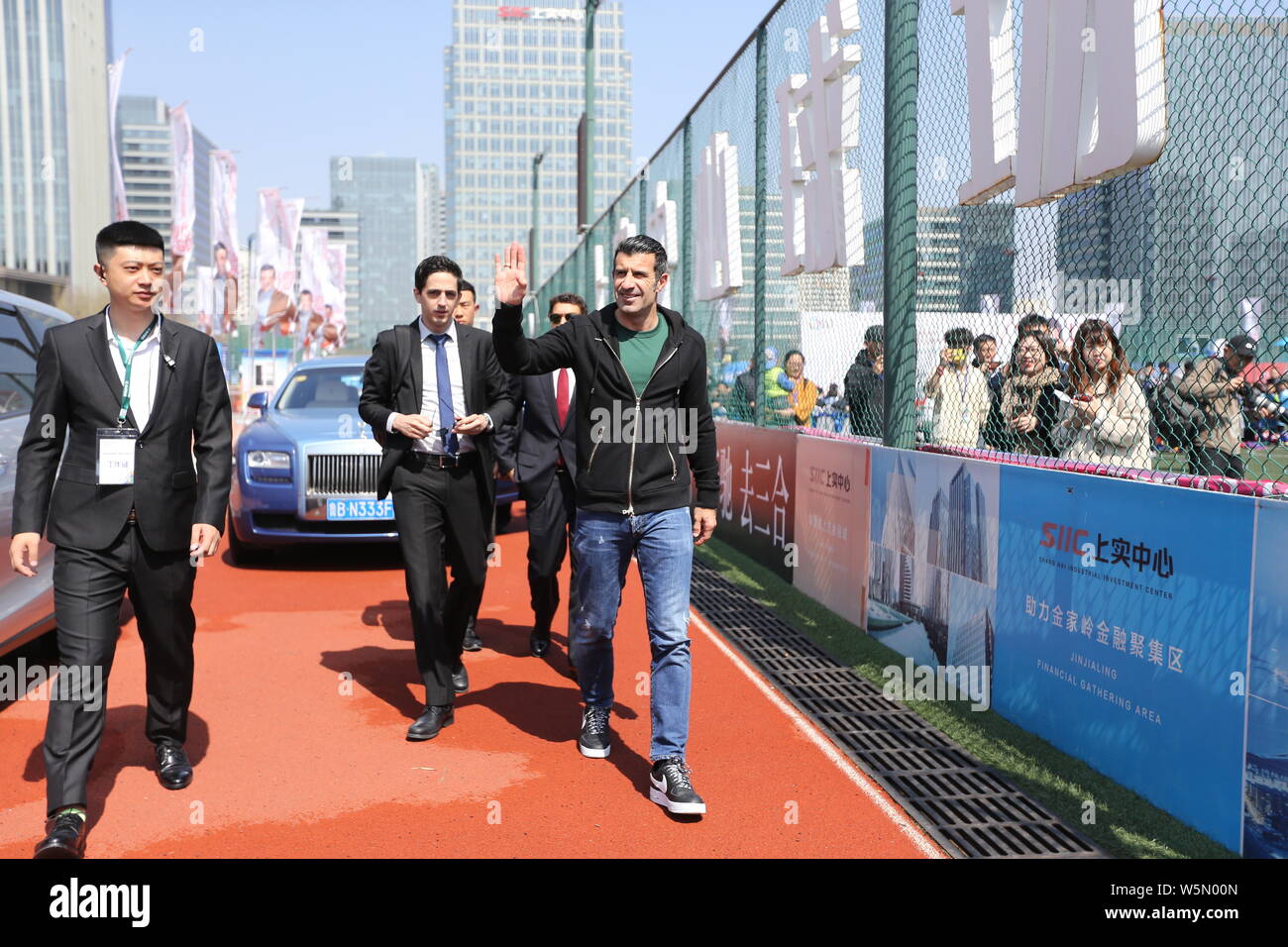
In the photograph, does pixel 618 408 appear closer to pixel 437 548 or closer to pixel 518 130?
pixel 437 548

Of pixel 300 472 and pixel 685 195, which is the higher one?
pixel 685 195

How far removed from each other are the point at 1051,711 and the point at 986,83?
9.22ft

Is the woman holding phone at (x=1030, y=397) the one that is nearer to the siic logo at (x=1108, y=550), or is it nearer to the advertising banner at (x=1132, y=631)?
the advertising banner at (x=1132, y=631)

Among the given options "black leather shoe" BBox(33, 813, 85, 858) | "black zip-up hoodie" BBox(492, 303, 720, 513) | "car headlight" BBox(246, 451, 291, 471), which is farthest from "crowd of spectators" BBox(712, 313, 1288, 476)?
"car headlight" BBox(246, 451, 291, 471)

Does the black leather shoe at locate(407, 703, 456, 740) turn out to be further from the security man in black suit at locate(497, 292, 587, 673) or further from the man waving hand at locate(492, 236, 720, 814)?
the security man in black suit at locate(497, 292, 587, 673)

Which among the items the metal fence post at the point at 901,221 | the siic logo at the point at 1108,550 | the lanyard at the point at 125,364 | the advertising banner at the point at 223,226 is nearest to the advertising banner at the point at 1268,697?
the siic logo at the point at 1108,550

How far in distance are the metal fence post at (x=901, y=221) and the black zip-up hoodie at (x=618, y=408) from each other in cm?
254

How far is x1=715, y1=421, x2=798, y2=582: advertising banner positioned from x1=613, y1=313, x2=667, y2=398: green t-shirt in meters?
4.21

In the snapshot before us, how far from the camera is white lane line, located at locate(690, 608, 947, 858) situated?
390 cm

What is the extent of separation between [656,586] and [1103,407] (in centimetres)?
207

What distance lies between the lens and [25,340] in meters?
6.09

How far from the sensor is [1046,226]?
5.05 metres

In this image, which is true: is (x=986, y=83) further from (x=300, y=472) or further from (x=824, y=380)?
(x=300, y=472)
